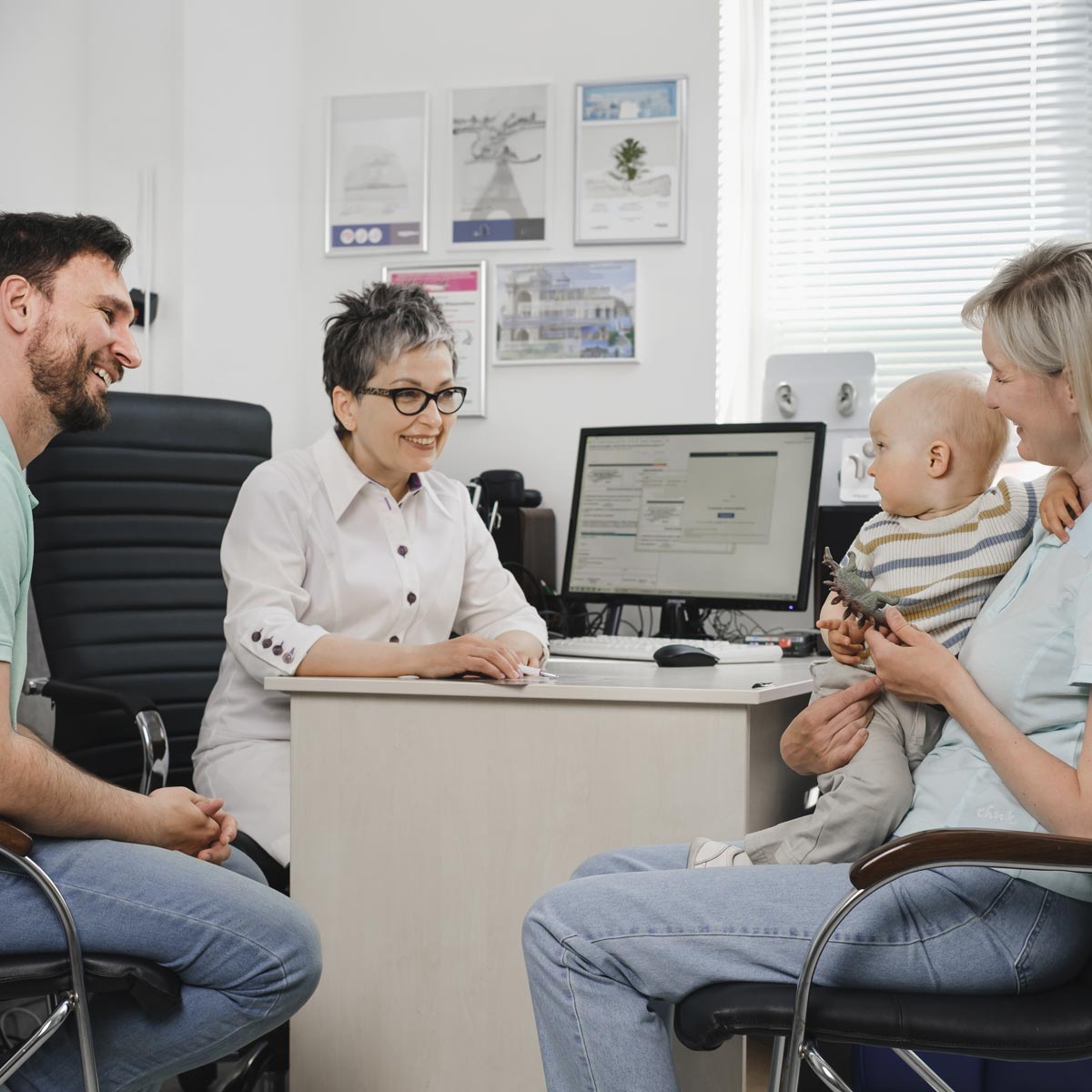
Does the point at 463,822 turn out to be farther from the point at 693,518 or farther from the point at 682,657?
the point at 693,518

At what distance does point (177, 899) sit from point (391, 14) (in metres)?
2.48

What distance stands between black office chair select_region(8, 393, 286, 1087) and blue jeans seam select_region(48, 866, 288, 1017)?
2.70 ft

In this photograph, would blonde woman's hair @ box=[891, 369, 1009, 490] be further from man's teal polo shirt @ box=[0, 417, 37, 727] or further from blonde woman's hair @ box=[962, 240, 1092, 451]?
man's teal polo shirt @ box=[0, 417, 37, 727]

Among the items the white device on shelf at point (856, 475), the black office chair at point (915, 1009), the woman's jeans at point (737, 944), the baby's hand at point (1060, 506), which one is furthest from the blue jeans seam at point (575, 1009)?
the white device on shelf at point (856, 475)

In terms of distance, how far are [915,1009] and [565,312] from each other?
6.98 ft

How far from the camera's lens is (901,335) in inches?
120

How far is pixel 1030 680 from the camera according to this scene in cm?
122

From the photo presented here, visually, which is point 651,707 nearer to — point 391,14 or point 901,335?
point 901,335

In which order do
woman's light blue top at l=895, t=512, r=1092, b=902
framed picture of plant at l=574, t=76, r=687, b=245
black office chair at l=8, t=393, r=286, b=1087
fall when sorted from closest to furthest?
woman's light blue top at l=895, t=512, r=1092, b=902
black office chair at l=8, t=393, r=286, b=1087
framed picture of plant at l=574, t=76, r=687, b=245

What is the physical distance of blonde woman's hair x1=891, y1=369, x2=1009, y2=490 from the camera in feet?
4.72

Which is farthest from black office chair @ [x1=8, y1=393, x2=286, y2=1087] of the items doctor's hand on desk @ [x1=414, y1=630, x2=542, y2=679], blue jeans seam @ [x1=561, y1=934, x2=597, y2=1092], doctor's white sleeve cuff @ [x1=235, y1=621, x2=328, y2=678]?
blue jeans seam @ [x1=561, y1=934, x2=597, y2=1092]

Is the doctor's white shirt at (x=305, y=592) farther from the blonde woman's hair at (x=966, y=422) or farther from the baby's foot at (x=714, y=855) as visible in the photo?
the blonde woman's hair at (x=966, y=422)

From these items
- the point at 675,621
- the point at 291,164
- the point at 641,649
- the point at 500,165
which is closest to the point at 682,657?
the point at 641,649

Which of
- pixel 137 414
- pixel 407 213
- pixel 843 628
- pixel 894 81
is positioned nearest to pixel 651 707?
pixel 843 628
